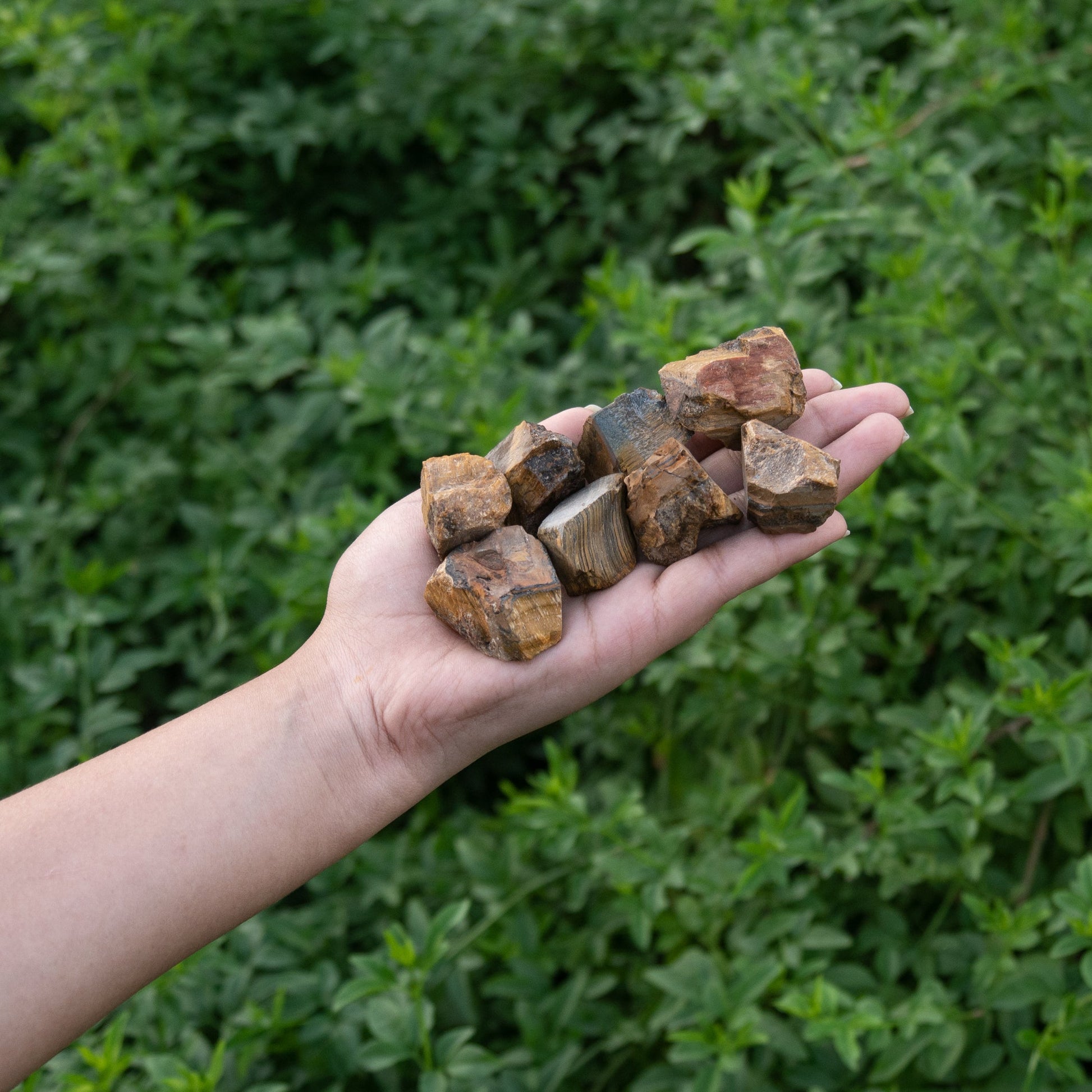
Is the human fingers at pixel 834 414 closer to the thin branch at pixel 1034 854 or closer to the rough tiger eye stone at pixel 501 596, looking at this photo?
the rough tiger eye stone at pixel 501 596

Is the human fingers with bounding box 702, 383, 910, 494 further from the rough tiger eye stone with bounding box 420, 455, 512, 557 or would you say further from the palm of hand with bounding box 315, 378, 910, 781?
the rough tiger eye stone with bounding box 420, 455, 512, 557

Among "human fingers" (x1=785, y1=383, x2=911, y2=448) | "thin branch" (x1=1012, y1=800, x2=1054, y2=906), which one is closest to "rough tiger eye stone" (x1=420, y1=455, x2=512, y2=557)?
"human fingers" (x1=785, y1=383, x2=911, y2=448)

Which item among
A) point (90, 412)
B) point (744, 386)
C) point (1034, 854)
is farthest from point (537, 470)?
point (90, 412)

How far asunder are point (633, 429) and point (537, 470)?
8.7 inches

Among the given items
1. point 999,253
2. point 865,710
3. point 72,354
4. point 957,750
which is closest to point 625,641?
point 957,750

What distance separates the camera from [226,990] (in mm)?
2113

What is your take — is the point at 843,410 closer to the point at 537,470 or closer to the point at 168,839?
the point at 537,470

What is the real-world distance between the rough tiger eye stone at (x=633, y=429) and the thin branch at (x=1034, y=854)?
3.60 ft

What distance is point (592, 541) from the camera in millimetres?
1968

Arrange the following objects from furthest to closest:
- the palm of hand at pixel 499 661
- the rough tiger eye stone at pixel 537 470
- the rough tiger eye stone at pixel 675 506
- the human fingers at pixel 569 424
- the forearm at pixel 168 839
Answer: the human fingers at pixel 569 424 < the rough tiger eye stone at pixel 537 470 < the rough tiger eye stone at pixel 675 506 < the palm of hand at pixel 499 661 < the forearm at pixel 168 839

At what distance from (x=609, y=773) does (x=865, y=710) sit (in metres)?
0.77

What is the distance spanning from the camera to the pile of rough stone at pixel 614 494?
1836 mm

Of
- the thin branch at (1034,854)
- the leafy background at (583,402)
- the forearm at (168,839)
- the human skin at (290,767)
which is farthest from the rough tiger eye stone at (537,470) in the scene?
the thin branch at (1034,854)

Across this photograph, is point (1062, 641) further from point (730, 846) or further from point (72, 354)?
point (72, 354)
